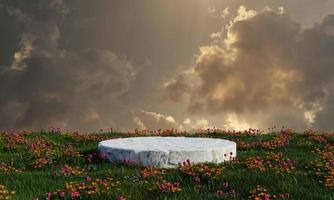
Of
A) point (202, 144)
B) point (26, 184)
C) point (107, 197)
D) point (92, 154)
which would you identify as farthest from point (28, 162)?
point (107, 197)

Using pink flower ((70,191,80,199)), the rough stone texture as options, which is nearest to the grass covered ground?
pink flower ((70,191,80,199))

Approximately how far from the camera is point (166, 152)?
16078 millimetres

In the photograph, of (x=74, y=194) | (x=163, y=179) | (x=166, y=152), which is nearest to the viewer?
(x=74, y=194)

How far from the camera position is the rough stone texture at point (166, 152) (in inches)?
632

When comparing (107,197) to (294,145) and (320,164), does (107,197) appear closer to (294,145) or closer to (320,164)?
(320,164)

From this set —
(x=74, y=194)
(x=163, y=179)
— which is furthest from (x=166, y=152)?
(x=74, y=194)

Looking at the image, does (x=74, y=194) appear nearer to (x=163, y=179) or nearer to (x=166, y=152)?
(x=163, y=179)

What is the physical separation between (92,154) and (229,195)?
6597 mm

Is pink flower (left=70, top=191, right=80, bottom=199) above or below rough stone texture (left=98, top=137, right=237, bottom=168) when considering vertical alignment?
below

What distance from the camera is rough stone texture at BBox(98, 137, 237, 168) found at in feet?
52.7

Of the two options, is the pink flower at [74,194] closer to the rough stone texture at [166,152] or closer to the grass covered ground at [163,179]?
the grass covered ground at [163,179]

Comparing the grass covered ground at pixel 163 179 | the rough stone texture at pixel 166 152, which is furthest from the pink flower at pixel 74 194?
the rough stone texture at pixel 166 152

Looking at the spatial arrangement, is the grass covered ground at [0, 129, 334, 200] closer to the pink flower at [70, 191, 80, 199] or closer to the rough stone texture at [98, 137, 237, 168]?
the pink flower at [70, 191, 80, 199]

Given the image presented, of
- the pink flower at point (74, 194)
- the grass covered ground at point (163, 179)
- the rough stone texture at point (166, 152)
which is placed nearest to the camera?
the pink flower at point (74, 194)
